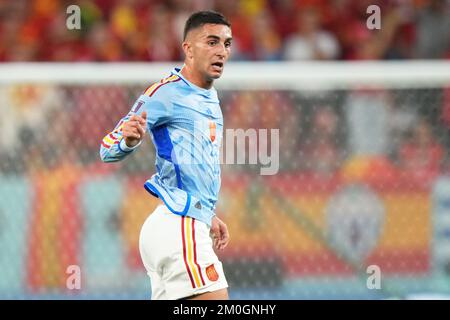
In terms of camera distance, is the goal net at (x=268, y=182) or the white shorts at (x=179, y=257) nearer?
the white shorts at (x=179, y=257)

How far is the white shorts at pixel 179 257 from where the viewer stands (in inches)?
170

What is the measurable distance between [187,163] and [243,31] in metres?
3.86

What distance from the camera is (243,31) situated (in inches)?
321

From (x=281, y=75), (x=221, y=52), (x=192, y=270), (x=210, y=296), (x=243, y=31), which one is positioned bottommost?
(x=210, y=296)

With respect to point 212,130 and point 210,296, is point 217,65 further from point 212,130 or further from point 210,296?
point 210,296

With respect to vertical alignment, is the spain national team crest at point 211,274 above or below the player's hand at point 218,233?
below

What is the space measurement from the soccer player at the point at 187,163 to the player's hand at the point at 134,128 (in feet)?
0.15

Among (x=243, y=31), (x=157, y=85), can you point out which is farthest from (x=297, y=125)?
(x=243, y=31)

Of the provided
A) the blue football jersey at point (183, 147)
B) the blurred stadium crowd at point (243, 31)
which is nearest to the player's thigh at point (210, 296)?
the blue football jersey at point (183, 147)

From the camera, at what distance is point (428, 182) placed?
6.25 metres

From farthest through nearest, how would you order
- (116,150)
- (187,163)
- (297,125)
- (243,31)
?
(243,31) < (297,125) < (187,163) < (116,150)

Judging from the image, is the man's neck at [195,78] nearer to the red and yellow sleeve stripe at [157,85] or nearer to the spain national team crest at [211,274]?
the red and yellow sleeve stripe at [157,85]

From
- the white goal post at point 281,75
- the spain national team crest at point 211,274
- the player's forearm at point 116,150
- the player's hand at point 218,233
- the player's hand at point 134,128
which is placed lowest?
the spain national team crest at point 211,274
